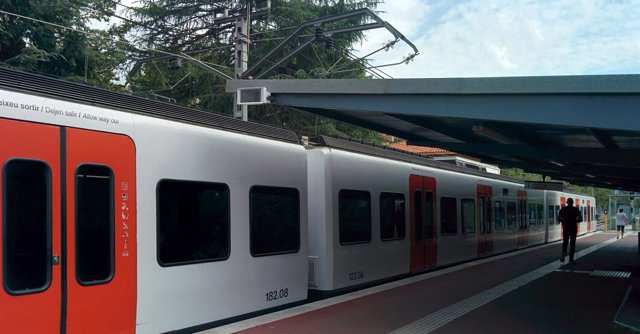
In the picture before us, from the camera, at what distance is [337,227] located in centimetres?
993

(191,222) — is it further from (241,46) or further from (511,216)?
(511,216)

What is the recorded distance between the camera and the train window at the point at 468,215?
15.5 meters

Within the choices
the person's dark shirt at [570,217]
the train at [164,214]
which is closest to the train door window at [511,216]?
the person's dark shirt at [570,217]

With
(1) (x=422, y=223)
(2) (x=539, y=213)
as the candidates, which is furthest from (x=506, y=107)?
(2) (x=539, y=213)

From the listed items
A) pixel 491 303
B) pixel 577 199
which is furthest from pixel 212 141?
pixel 577 199

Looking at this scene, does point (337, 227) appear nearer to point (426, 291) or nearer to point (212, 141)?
point (426, 291)

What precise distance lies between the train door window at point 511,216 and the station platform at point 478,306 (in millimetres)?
5725

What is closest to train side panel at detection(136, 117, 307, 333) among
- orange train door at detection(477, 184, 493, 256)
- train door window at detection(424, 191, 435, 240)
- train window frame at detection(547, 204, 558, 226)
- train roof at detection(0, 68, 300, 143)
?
train roof at detection(0, 68, 300, 143)

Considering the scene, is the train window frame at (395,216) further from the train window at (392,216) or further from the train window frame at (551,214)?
the train window frame at (551,214)

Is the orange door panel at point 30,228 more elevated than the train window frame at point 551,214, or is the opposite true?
the orange door panel at point 30,228

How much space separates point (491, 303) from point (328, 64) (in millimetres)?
13729

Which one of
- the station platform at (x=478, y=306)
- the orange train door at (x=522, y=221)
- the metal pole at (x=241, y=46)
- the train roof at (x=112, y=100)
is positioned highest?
the metal pole at (x=241, y=46)

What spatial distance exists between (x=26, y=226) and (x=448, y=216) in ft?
36.7

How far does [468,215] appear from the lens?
629 inches
